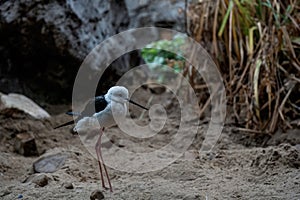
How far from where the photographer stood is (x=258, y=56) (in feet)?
8.27

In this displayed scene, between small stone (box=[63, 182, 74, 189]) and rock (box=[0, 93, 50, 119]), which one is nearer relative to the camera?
small stone (box=[63, 182, 74, 189])

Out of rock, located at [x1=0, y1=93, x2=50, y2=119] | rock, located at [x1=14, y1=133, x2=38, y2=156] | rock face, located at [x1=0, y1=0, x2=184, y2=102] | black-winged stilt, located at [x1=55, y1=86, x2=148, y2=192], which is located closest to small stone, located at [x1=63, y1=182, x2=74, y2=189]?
black-winged stilt, located at [x1=55, y1=86, x2=148, y2=192]

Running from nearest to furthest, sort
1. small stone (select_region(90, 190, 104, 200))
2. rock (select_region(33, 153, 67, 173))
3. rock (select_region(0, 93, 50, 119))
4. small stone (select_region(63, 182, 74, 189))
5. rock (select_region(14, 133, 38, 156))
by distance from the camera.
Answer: small stone (select_region(90, 190, 104, 200))
small stone (select_region(63, 182, 74, 189))
rock (select_region(33, 153, 67, 173))
rock (select_region(14, 133, 38, 156))
rock (select_region(0, 93, 50, 119))

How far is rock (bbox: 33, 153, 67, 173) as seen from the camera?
2002 millimetres

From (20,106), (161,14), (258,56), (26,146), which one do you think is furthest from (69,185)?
(161,14)

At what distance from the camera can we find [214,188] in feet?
5.42

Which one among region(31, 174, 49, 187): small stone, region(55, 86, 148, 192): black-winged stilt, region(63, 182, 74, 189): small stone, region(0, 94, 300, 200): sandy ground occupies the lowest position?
region(0, 94, 300, 200): sandy ground

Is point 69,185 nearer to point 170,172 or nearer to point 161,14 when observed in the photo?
point 170,172

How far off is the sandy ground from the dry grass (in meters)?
0.16

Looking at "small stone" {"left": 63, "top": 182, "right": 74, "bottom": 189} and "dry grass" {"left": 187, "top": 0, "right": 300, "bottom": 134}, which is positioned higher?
"dry grass" {"left": 187, "top": 0, "right": 300, "bottom": 134}

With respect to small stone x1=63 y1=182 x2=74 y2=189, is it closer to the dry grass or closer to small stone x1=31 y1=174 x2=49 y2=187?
small stone x1=31 y1=174 x2=49 y2=187

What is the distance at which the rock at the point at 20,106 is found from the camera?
2.57 metres

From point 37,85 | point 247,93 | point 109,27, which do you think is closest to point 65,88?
point 37,85

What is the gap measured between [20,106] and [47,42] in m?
0.47
